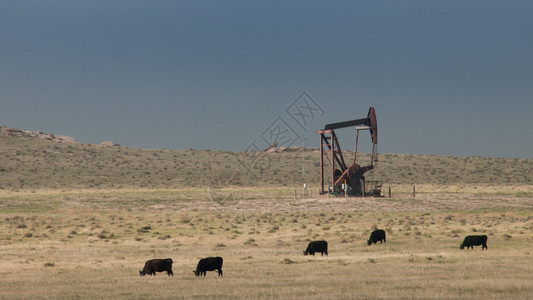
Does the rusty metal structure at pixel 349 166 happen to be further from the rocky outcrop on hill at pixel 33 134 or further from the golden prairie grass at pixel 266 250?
the rocky outcrop on hill at pixel 33 134

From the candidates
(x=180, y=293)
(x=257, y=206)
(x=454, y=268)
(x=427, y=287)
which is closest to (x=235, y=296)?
(x=180, y=293)

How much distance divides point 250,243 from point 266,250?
2.99 m

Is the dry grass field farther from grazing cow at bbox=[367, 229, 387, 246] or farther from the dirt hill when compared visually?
the dirt hill

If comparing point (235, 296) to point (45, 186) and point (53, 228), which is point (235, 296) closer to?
point (53, 228)

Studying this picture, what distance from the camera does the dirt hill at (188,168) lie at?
9062 centimetres

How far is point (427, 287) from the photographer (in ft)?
54.9

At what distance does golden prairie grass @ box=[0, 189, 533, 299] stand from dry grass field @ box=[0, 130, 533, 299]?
0.21 ft

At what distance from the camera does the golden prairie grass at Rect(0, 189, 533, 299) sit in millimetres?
16859

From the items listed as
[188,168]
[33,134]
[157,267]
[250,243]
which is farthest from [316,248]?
[33,134]

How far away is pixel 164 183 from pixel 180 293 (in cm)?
7603

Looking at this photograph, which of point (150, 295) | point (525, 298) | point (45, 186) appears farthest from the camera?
point (45, 186)

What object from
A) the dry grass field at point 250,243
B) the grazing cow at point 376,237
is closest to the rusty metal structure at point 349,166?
the dry grass field at point 250,243

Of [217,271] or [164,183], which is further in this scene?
[164,183]

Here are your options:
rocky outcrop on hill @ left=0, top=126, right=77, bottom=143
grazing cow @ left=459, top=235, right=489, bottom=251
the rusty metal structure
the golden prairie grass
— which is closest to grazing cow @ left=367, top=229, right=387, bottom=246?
the golden prairie grass
